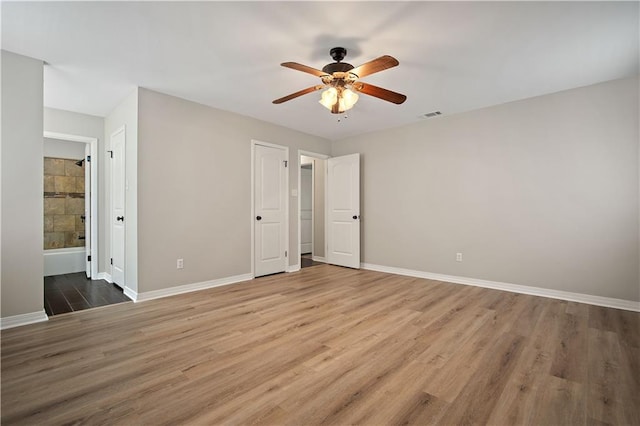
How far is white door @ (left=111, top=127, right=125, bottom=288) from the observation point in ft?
13.2

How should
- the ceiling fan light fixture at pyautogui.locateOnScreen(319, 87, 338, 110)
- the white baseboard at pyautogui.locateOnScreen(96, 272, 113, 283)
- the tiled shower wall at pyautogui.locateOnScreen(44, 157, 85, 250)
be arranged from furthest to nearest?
the tiled shower wall at pyautogui.locateOnScreen(44, 157, 85, 250), the white baseboard at pyautogui.locateOnScreen(96, 272, 113, 283), the ceiling fan light fixture at pyautogui.locateOnScreen(319, 87, 338, 110)

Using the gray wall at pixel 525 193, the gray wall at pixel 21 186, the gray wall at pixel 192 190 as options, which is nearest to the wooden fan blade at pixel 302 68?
the gray wall at pixel 192 190

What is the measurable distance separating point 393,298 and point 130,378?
110 inches

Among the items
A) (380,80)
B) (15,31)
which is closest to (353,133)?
(380,80)

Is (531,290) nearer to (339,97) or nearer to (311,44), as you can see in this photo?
(339,97)

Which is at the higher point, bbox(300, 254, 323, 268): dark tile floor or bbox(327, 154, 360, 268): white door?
bbox(327, 154, 360, 268): white door

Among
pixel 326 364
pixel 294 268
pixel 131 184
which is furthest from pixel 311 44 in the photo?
pixel 294 268

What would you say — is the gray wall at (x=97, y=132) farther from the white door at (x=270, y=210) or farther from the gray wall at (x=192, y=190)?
the white door at (x=270, y=210)

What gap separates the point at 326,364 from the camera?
6.86 ft

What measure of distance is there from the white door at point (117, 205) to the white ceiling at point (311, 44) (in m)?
0.65

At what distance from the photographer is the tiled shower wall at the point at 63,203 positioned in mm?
5070

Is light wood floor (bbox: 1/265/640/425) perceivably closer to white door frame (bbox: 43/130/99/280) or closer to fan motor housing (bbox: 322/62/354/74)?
white door frame (bbox: 43/130/99/280)

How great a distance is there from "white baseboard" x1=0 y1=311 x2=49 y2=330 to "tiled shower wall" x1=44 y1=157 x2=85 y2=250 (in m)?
2.85

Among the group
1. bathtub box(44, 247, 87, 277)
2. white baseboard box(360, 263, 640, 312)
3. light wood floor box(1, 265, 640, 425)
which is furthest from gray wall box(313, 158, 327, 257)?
bathtub box(44, 247, 87, 277)
